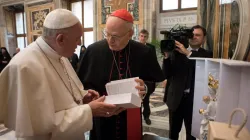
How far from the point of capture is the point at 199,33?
7.61 ft

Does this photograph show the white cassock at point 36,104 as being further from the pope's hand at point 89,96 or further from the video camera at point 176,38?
the video camera at point 176,38

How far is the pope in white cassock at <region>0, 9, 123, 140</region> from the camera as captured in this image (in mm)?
1075

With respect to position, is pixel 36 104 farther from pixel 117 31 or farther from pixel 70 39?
pixel 117 31

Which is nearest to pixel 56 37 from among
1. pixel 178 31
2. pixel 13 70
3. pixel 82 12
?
pixel 13 70

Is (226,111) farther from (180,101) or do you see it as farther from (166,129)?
(166,129)

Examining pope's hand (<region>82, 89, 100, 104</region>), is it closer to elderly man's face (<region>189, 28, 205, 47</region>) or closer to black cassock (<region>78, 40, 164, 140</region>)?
black cassock (<region>78, 40, 164, 140</region>)

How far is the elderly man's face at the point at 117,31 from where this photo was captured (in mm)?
1599

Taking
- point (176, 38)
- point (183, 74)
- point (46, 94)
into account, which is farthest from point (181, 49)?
point (46, 94)

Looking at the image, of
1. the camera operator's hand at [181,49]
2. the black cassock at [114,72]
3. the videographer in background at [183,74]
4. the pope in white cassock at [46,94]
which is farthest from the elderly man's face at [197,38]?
the pope in white cassock at [46,94]

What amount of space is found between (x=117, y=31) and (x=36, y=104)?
825 millimetres

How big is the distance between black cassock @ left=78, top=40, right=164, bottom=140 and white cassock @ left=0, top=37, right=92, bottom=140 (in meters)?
0.59

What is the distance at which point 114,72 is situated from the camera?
6.03ft

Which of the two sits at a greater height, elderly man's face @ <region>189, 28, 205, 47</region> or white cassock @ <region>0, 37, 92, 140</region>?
elderly man's face @ <region>189, 28, 205, 47</region>

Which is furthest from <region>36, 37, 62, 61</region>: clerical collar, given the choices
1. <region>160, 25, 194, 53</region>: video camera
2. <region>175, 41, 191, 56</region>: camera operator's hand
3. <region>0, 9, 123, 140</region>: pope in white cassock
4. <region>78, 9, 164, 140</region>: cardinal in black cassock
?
<region>175, 41, 191, 56</region>: camera operator's hand
